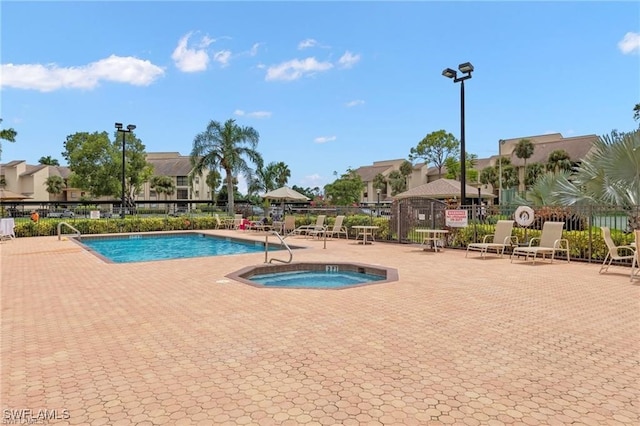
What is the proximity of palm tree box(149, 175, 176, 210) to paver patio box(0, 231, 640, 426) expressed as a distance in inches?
2440

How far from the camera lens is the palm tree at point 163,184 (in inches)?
2606

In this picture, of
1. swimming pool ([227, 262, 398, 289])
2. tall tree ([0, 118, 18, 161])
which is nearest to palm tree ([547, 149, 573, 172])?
swimming pool ([227, 262, 398, 289])

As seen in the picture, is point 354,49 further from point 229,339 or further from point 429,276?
point 229,339

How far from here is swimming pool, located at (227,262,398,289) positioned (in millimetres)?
8828

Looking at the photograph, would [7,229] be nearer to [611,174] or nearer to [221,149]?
[221,149]

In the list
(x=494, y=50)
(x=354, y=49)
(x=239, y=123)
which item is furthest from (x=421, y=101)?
(x=239, y=123)

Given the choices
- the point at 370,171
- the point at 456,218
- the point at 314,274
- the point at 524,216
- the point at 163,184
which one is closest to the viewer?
the point at 314,274

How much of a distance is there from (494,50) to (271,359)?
1514cm

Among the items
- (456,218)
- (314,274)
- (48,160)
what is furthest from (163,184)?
(314,274)

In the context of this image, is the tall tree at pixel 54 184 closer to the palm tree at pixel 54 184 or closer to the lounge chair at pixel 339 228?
the palm tree at pixel 54 184

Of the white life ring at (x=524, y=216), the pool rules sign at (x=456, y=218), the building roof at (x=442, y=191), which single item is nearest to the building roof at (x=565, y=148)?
the building roof at (x=442, y=191)

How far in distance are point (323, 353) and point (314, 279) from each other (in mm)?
5513

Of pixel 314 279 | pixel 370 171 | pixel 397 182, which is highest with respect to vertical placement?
pixel 370 171

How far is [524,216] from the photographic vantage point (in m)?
11.8
